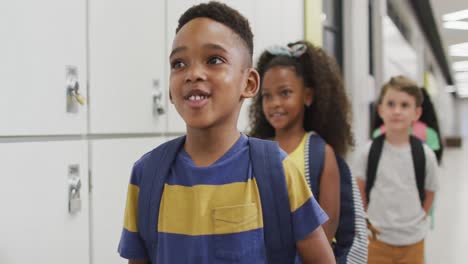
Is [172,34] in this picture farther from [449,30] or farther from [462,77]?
[462,77]

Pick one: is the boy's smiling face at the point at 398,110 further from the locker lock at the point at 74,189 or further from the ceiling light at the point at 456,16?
the ceiling light at the point at 456,16

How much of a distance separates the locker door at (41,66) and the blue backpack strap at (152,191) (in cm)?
41

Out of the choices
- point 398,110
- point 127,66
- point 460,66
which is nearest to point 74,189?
→ point 127,66

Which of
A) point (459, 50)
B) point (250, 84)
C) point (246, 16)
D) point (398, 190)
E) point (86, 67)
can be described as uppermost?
point (459, 50)

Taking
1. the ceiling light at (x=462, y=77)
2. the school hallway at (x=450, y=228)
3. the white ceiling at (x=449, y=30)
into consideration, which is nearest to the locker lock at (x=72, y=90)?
the school hallway at (x=450, y=228)

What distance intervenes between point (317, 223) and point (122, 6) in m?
0.98

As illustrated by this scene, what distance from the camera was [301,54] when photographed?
1.54 m

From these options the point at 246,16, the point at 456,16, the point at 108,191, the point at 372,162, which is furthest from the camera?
the point at 456,16

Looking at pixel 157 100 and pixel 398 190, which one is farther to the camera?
pixel 398 190

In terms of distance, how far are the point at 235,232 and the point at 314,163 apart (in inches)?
22.0

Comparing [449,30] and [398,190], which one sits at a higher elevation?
→ [449,30]

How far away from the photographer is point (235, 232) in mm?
800

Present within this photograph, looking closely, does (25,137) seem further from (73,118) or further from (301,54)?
(301,54)

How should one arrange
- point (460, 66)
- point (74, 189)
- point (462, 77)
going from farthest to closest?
point (462, 77), point (460, 66), point (74, 189)
